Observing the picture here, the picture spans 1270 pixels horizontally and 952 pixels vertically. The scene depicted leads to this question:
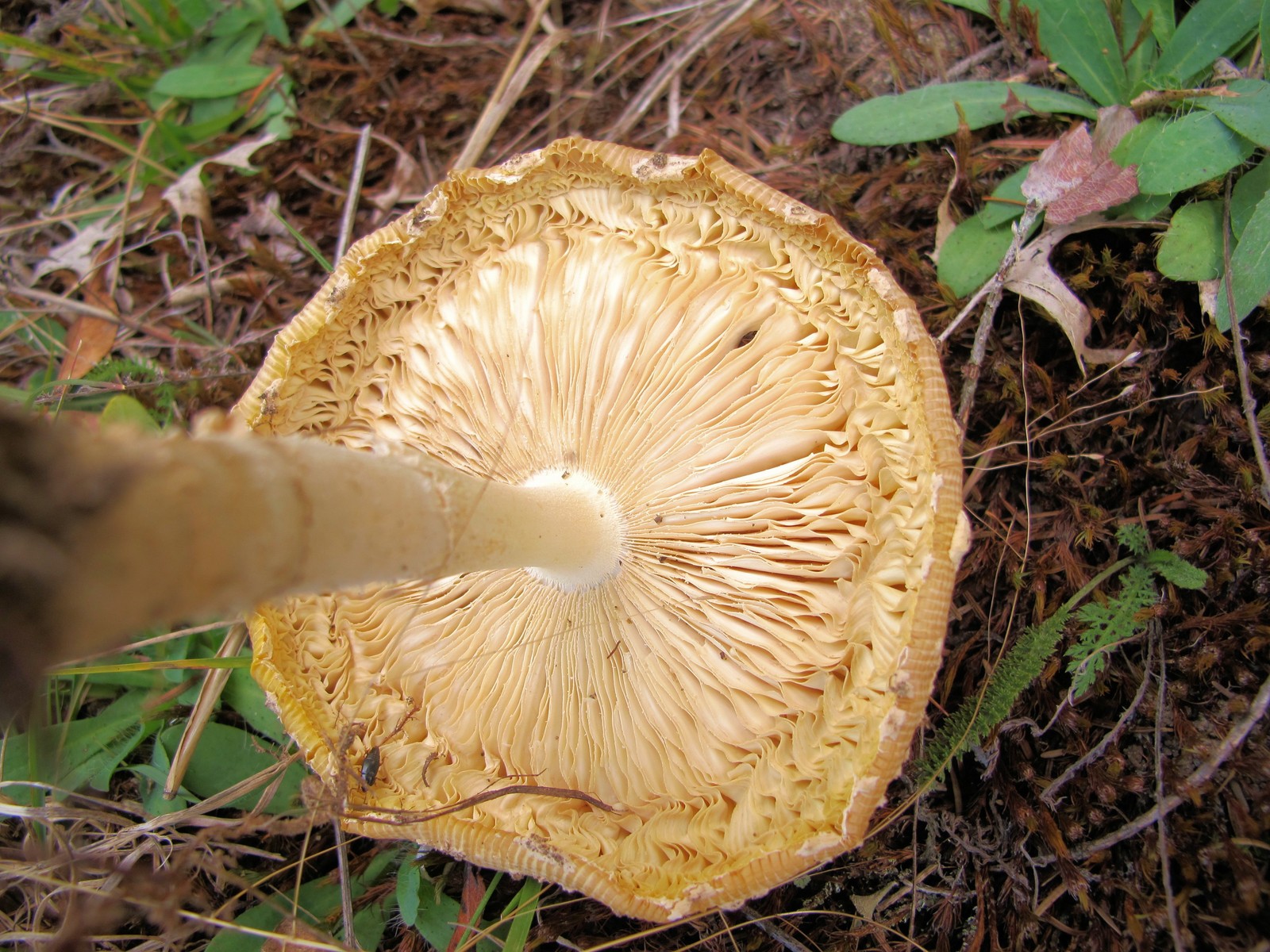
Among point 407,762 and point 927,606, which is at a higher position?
point 927,606

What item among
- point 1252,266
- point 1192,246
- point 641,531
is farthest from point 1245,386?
point 641,531

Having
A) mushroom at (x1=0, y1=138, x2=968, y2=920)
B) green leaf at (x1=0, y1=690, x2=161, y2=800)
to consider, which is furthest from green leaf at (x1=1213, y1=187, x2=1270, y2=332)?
green leaf at (x1=0, y1=690, x2=161, y2=800)

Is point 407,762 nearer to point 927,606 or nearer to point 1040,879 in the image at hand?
point 927,606

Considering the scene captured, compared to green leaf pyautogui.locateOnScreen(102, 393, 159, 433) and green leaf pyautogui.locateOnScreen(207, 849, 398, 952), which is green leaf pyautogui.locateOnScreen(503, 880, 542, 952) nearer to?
green leaf pyautogui.locateOnScreen(207, 849, 398, 952)


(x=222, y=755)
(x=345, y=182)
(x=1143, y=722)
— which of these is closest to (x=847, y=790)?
(x=1143, y=722)

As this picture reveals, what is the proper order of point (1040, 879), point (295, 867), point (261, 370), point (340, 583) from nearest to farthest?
point (340, 583) < point (1040, 879) < point (261, 370) < point (295, 867)

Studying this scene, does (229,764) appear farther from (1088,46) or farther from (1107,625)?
(1088,46)
